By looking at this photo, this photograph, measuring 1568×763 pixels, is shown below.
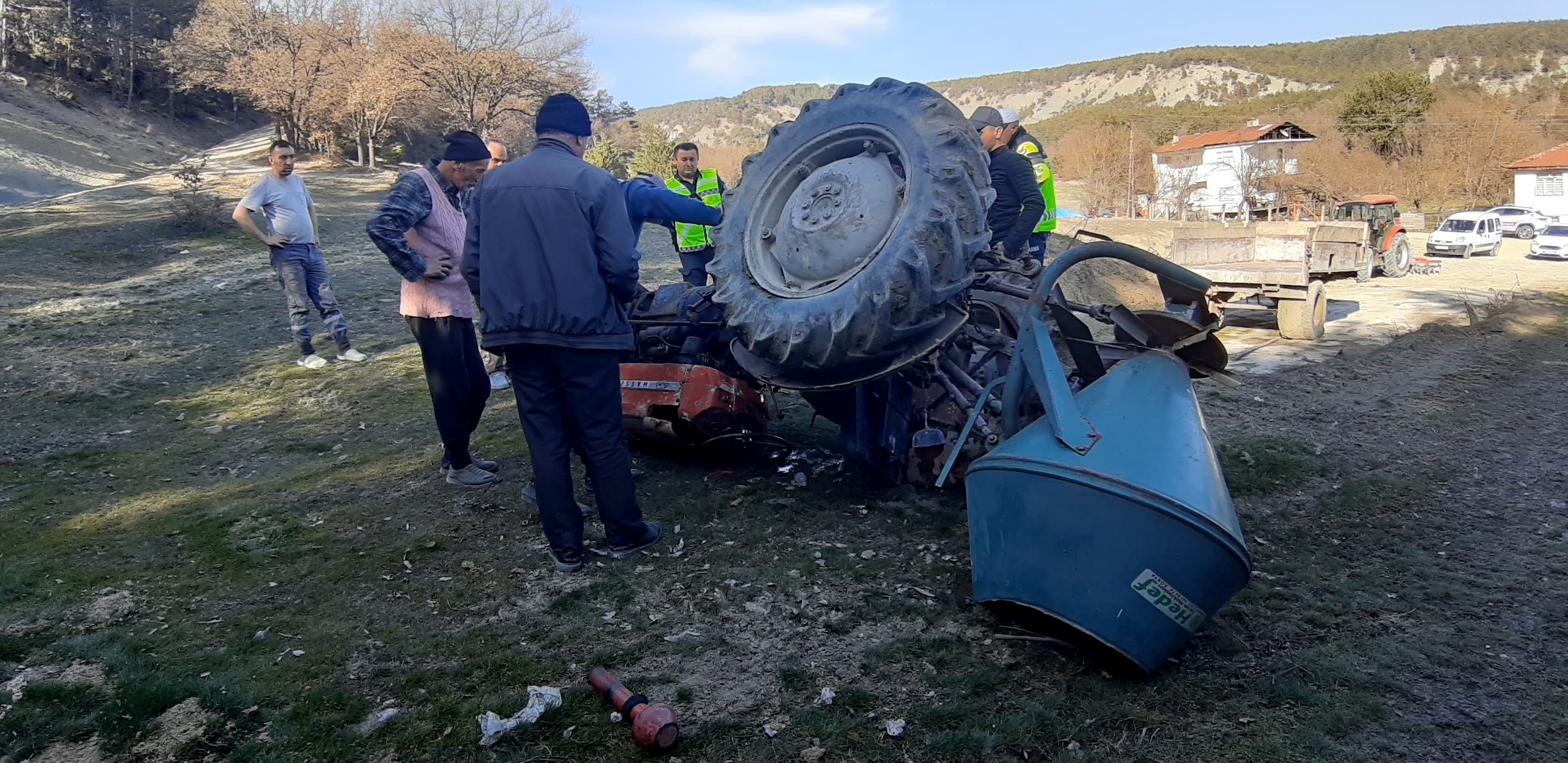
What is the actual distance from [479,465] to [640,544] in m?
1.32

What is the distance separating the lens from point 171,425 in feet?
18.6

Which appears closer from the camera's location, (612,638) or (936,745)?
(936,745)

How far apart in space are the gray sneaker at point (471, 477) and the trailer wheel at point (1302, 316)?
8.84 meters

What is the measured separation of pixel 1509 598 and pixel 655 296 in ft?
13.0

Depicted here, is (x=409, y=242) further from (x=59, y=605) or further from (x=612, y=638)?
(x=612, y=638)

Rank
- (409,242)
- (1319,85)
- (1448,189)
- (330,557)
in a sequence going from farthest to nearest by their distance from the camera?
(1319,85) → (1448,189) → (409,242) → (330,557)

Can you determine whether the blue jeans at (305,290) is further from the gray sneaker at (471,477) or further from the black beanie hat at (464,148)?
the gray sneaker at (471,477)

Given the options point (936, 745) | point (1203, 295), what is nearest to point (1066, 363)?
point (1203, 295)

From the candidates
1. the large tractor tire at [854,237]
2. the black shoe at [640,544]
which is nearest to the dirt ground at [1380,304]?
the large tractor tire at [854,237]

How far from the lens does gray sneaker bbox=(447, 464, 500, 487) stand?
4531 millimetres

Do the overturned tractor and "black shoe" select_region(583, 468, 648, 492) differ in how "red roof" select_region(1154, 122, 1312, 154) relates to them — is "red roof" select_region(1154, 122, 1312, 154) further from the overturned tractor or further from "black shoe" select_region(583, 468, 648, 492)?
"black shoe" select_region(583, 468, 648, 492)

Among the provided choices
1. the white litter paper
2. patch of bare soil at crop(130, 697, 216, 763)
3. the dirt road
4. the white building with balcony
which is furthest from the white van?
patch of bare soil at crop(130, 697, 216, 763)

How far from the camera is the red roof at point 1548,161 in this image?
37312 mm

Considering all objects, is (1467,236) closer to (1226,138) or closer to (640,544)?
(640,544)
